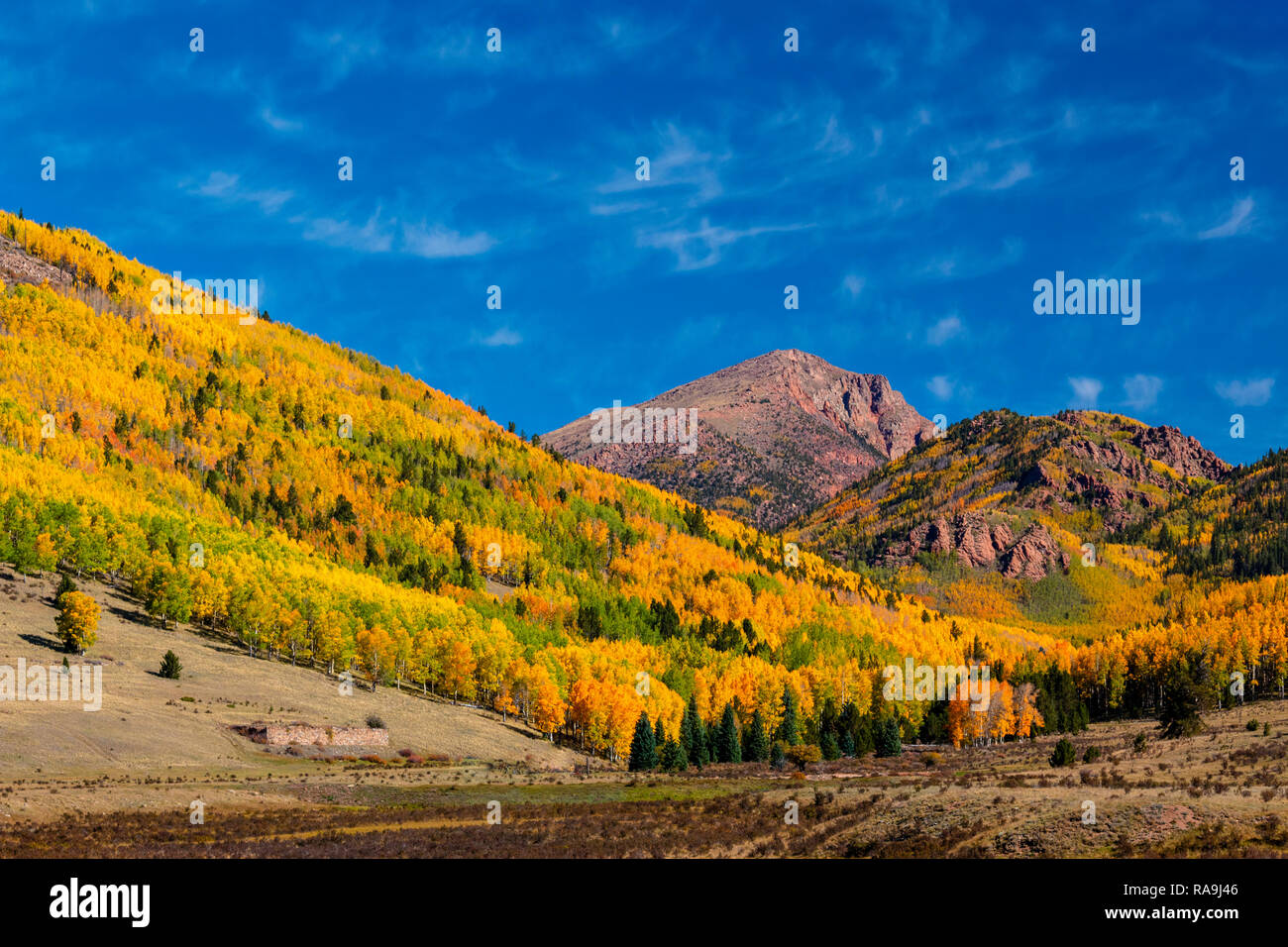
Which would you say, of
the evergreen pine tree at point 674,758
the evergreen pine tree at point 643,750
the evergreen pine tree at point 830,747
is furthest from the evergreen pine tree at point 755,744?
the evergreen pine tree at point 643,750

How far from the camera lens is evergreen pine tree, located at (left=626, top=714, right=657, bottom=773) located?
423 feet

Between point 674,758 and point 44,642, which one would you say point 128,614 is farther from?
point 674,758

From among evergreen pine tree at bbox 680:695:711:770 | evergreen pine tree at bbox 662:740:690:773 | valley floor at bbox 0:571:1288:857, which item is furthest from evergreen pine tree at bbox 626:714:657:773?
valley floor at bbox 0:571:1288:857

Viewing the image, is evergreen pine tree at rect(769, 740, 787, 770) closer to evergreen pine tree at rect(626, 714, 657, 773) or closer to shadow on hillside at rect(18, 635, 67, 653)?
evergreen pine tree at rect(626, 714, 657, 773)

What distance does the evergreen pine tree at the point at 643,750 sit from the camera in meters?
129

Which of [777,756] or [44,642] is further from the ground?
[44,642]

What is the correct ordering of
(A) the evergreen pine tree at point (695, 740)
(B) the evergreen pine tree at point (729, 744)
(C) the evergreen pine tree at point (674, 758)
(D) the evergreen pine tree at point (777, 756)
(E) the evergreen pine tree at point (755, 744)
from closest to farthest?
(C) the evergreen pine tree at point (674, 758) < (A) the evergreen pine tree at point (695, 740) < (D) the evergreen pine tree at point (777, 756) < (B) the evergreen pine tree at point (729, 744) < (E) the evergreen pine tree at point (755, 744)

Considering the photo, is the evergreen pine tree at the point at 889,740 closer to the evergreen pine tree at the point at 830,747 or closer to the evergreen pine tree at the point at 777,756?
the evergreen pine tree at the point at 830,747

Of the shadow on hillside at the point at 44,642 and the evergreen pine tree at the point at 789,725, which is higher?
the shadow on hillside at the point at 44,642

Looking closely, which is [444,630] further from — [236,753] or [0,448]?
[0,448]

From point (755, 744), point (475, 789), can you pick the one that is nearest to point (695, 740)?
point (755, 744)

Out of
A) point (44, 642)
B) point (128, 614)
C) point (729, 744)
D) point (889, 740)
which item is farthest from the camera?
point (889, 740)

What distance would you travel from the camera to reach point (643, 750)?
130250mm
